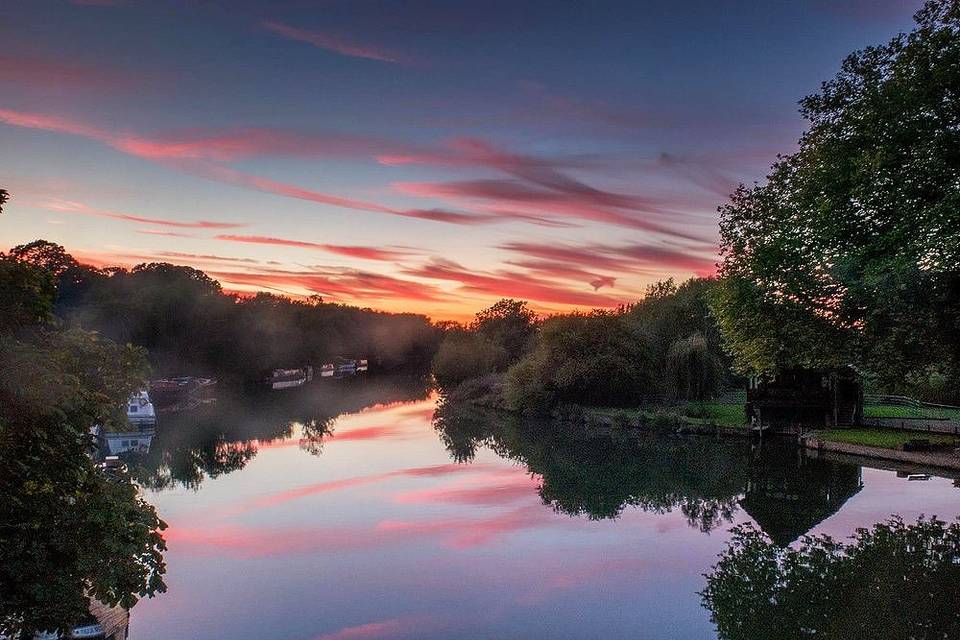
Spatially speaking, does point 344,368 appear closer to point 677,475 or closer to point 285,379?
point 285,379

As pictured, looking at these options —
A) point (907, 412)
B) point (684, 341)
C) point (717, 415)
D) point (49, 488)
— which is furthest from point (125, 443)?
point (907, 412)

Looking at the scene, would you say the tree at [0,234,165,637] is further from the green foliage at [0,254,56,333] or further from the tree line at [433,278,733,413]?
the tree line at [433,278,733,413]

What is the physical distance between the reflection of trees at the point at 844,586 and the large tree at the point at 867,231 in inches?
391

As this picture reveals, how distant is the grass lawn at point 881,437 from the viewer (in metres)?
38.1

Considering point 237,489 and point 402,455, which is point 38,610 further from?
point 402,455

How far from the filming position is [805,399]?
156ft

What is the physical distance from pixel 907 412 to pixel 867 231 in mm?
27080

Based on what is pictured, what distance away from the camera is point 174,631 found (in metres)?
16.4

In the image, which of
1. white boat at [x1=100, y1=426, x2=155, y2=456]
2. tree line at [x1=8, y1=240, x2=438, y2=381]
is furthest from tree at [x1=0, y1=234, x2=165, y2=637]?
tree line at [x1=8, y1=240, x2=438, y2=381]

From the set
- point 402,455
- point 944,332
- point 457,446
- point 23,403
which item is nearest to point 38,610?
point 23,403

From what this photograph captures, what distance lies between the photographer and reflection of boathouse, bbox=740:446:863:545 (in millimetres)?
25922

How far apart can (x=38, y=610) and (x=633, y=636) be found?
11.7m

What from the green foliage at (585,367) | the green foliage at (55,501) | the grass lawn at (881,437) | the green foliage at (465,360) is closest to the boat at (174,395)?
the green foliage at (465,360)

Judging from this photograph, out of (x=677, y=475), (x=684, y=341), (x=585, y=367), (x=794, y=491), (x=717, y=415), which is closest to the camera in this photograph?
(x=794, y=491)
